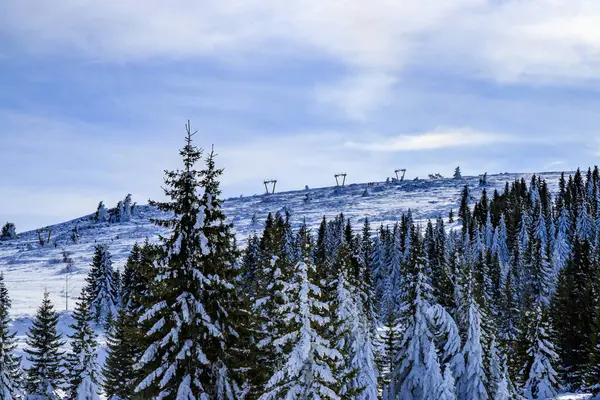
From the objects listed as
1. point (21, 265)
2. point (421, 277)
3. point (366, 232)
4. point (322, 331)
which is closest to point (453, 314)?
point (421, 277)

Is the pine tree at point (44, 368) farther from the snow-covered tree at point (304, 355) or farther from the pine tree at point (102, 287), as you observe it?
the pine tree at point (102, 287)

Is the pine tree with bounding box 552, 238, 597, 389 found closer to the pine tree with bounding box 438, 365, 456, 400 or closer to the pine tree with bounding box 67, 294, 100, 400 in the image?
the pine tree with bounding box 438, 365, 456, 400

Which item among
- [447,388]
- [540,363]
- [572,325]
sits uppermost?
[447,388]

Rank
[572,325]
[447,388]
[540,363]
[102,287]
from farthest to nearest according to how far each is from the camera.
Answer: [102,287], [572,325], [540,363], [447,388]

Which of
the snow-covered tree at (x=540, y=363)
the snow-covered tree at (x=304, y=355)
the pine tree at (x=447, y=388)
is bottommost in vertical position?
the snow-covered tree at (x=540, y=363)

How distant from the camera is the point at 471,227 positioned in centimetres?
12481

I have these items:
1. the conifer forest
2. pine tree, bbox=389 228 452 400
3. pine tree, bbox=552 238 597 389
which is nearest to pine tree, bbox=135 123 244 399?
the conifer forest

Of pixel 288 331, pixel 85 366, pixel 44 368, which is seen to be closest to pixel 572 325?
pixel 85 366

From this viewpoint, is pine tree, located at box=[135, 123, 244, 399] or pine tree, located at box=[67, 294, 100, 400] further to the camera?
pine tree, located at box=[67, 294, 100, 400]

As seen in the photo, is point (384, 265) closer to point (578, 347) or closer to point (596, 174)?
point (578, 347)

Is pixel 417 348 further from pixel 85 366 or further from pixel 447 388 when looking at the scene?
pixel 85 366

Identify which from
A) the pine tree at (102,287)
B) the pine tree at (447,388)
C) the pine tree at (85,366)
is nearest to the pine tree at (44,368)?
the pine tree at (85,366)

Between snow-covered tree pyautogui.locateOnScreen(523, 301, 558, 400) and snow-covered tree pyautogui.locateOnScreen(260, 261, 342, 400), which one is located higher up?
snow-covered tree pyautogui.locateOnScreen(260, 261, 342, 400)

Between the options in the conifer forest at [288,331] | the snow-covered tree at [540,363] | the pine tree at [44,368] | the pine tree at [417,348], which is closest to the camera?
the conifer forest at [288,331]
